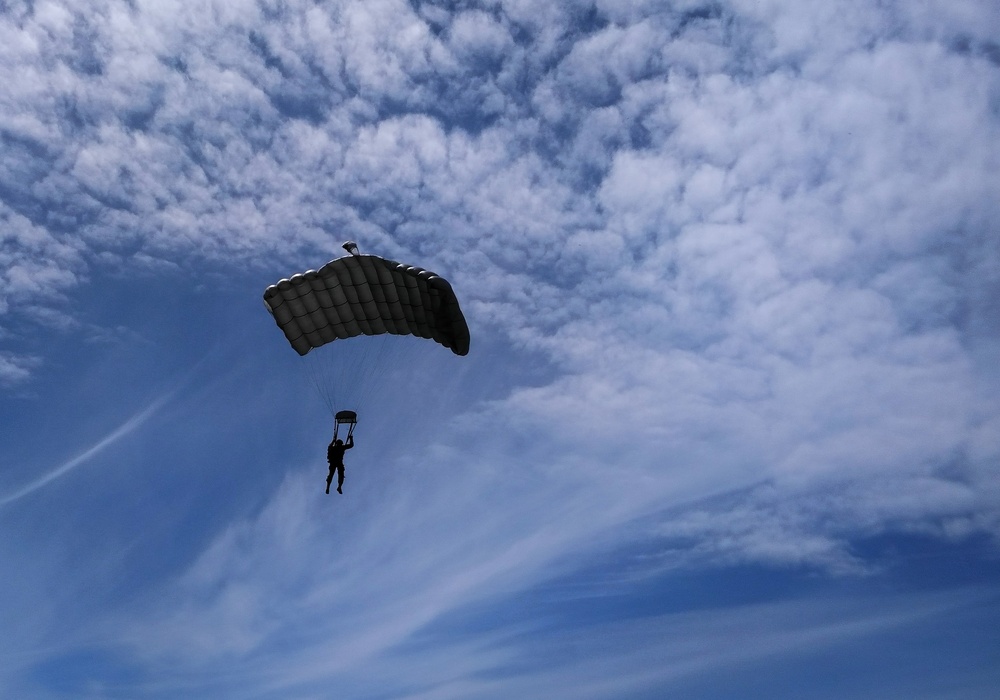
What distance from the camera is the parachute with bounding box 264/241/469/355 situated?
2956 centimetres

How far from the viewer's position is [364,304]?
31.0 m

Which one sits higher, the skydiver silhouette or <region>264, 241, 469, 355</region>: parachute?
<region>264, 241, 469, 355</region>: parachute

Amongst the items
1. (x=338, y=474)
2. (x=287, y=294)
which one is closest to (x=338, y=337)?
(x=287, y=294)

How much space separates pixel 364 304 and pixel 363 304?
0.03m

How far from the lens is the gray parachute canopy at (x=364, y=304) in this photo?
2958 cm

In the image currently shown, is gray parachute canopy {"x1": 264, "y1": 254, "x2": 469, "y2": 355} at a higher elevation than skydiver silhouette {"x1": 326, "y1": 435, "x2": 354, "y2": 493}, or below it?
higher

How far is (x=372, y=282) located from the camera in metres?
30.2

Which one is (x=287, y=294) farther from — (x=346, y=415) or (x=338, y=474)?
(x=338, y=474)

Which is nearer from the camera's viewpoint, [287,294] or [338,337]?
[287,294]

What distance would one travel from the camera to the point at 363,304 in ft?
102

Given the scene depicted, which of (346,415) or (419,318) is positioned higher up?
(419,318)

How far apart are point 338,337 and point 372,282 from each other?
307cm

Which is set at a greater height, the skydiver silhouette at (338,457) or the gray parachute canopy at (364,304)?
the gray parachute canopy at (364,304)

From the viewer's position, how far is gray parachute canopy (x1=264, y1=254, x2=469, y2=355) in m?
29.6
